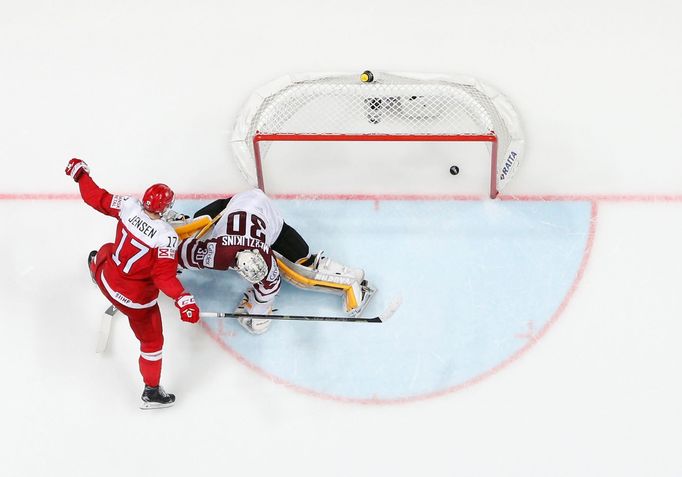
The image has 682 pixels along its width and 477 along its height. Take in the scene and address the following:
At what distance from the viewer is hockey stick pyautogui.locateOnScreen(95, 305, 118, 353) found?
6012mm

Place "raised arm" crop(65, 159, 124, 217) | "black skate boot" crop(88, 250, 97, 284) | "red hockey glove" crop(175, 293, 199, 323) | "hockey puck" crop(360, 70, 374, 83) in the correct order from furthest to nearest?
"hockey puck" crop(360, 70, 374, 83)
"black skate boot" crop(88, 250, 97, 284)
"raised arm" crop(65, 159, 124, 217)
"red hockey glove" crop(175, 293, 199, 323)

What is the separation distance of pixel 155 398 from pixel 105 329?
1.95 feet

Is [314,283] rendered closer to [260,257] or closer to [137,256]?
[260,257]

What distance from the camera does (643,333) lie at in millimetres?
5922

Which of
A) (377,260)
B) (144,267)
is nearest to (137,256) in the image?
(144,267)

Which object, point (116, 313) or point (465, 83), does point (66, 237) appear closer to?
point (116, 313)

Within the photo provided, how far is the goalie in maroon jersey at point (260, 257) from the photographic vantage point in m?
5.59

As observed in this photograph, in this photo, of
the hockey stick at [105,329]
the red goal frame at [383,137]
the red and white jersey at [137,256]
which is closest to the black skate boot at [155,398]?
the hockey stick at [105,329]

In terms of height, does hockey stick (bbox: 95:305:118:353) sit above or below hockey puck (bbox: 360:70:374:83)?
below

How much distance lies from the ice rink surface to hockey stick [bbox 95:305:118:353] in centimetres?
7

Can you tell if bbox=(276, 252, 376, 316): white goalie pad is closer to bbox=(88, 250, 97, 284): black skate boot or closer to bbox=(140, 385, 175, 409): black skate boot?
bbox=(140, 385, 175, 409): black skate boot

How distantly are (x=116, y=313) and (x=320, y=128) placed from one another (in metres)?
1.82

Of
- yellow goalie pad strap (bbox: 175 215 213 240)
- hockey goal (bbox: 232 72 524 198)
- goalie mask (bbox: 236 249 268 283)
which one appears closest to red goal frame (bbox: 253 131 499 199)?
hockey goal (bbox: 232 72 524 198)

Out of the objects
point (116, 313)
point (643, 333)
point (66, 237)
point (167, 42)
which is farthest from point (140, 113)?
point (643, 333)
